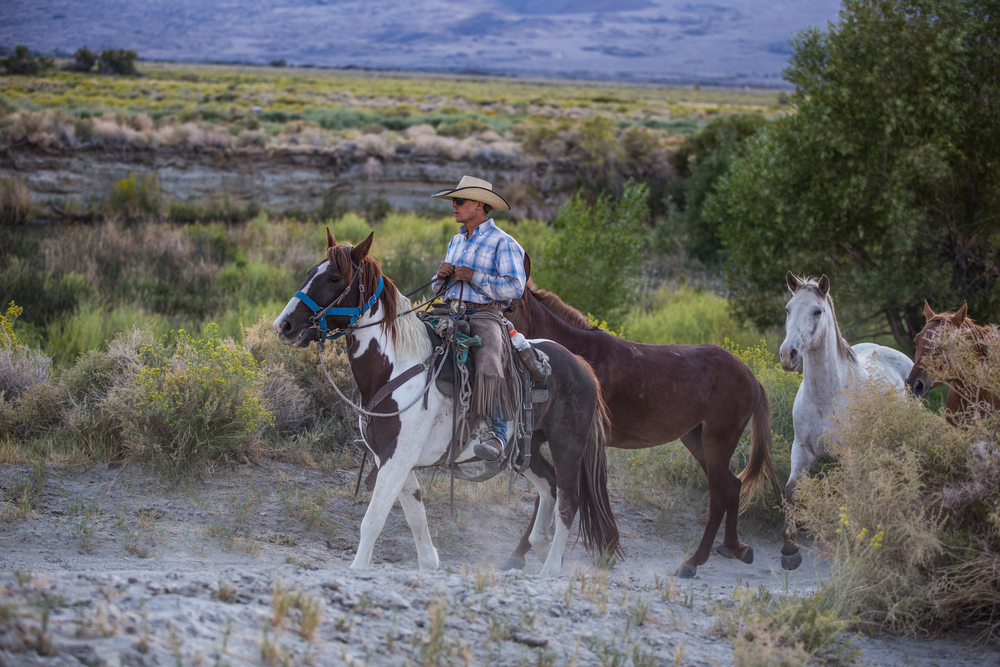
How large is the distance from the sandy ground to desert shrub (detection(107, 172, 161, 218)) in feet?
45.7

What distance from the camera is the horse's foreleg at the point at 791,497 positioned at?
6352 millimetres

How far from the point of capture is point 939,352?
6039 millimetres

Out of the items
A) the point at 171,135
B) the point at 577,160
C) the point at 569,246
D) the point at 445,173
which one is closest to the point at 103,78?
the point at 171,135

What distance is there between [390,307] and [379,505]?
4.37ft

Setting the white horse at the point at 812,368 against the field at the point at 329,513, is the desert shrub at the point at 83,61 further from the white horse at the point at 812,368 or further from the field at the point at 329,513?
the white horse at the point at 812,368

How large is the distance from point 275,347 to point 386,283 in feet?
14.9

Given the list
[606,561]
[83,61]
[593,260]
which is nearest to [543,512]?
[606,561]

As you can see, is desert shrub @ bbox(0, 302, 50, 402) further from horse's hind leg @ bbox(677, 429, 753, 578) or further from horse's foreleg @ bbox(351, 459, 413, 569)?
horse's hind leg @ bbox(677, 429, 753, 578)

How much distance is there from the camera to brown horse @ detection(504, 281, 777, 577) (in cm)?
612

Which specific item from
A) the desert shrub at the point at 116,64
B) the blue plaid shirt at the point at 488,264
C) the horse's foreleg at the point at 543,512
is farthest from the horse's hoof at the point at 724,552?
the desert shrub at the point at 116,64

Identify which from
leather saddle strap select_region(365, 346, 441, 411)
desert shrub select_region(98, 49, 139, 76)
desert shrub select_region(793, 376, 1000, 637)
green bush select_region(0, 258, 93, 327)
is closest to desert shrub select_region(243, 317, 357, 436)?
leather saddle strap select_region(365, 346, 441, 411)

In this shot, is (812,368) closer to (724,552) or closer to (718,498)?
(718,498)

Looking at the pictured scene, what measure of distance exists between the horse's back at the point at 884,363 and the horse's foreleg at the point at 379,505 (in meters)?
4.99

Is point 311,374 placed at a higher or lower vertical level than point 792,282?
lower
